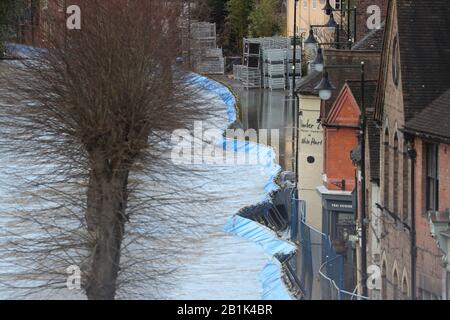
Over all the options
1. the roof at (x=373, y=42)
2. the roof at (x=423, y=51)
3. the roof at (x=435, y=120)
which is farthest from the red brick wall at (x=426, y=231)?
the roof at (x=373, y=42)

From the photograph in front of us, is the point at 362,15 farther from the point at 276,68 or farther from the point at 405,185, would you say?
the point at 276,68

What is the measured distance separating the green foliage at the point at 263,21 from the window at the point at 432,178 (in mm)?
77311

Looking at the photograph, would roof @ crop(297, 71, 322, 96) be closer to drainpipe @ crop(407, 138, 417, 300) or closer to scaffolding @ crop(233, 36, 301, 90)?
drainpipe @ crop(407, 138, 417, 300)

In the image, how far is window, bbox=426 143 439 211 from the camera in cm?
2055

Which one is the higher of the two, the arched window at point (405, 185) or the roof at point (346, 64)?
the roof at point (346, 64)

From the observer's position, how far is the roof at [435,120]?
19.9 m

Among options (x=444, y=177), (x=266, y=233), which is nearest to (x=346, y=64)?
(x=266, y=233)

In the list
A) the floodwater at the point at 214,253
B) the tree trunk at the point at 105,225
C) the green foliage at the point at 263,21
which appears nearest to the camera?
the tree trunk at the point at 105,225

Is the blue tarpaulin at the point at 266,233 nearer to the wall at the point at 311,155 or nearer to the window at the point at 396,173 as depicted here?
the wall at the point at 311,155

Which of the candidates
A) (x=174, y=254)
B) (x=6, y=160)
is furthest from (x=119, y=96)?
(x=6, y=160)

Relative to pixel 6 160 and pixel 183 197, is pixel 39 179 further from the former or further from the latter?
pixel 6 160

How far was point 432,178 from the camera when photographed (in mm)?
20844

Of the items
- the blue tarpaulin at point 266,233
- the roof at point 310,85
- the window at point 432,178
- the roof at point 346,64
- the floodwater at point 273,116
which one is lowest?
the floodwater at point 273,116

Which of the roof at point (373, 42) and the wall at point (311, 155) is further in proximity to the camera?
the wall at point (311, 155)
